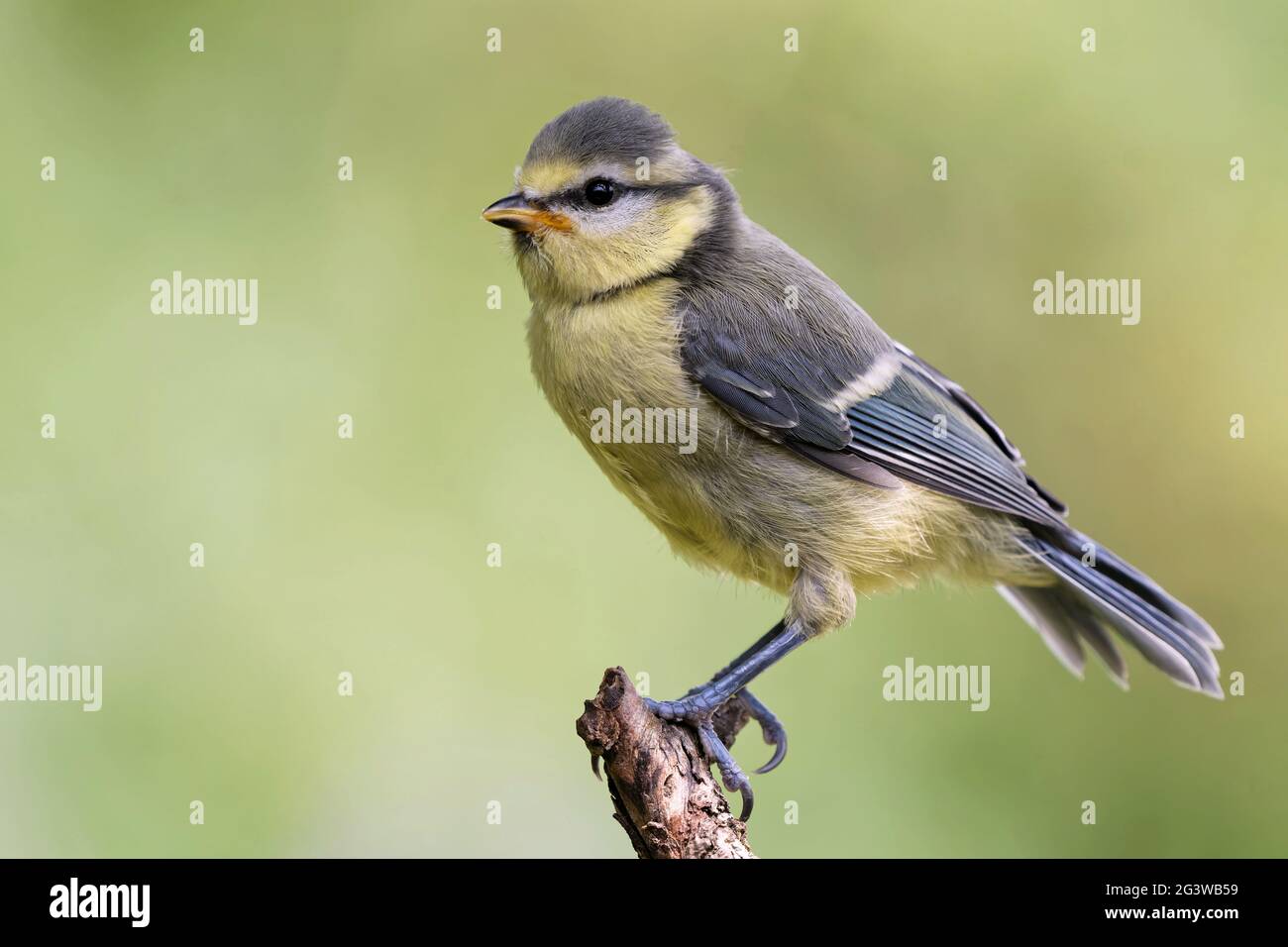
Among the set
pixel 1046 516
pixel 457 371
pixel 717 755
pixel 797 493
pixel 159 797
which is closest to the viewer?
pixel 717 755

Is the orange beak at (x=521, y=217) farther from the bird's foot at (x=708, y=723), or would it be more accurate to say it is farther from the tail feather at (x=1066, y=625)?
the tail feather at (x=1066, y=625)

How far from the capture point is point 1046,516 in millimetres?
4270

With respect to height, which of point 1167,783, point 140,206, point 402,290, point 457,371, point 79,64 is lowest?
point 1167,783

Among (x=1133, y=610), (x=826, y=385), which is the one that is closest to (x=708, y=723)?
(x=826, y=385)

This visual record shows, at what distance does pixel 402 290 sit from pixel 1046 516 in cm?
303

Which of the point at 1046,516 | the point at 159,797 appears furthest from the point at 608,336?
the point at 159,797

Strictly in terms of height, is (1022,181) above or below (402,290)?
above

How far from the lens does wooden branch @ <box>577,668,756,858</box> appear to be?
3.19 meters

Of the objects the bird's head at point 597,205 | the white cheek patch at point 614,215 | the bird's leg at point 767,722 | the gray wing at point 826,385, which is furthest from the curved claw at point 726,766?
the white cheek patch at point 614,215

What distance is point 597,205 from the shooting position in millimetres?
3844

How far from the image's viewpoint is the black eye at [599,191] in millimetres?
3818

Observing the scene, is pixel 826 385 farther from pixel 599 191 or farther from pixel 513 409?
pixel 513 409

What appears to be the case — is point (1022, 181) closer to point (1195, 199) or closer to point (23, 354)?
point (1195, 199)

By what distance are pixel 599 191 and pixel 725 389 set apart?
0.67 meters
